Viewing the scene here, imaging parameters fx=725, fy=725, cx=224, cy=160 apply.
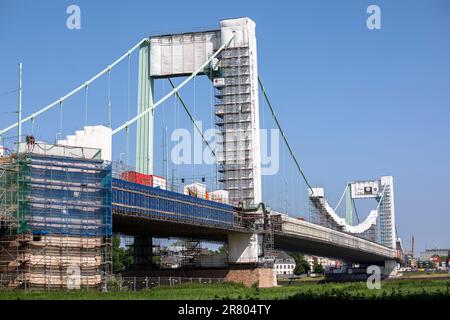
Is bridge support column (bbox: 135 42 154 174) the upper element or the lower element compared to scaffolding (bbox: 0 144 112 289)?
upper

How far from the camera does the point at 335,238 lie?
419 feet

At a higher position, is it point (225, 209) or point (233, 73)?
point (233, 73)

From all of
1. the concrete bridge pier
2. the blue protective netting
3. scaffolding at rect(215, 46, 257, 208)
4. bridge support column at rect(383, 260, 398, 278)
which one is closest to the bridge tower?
scaffolding at rect(215, 46, 257, 208)

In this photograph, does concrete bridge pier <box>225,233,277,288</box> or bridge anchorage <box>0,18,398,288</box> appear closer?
bridge anchorage <box>0,18,398,288</box>

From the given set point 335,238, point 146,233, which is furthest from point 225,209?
point 335,238

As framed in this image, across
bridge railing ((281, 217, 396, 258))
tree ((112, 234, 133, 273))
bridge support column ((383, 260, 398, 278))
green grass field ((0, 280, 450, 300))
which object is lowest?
bridge support column ((383, 260, 398, 278))

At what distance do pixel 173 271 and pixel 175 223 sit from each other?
→ 17.9 meters

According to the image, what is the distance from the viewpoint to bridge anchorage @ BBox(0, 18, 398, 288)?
172 feet

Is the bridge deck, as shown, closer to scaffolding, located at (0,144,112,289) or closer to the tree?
scaffolding, located at (0,144,112,289)

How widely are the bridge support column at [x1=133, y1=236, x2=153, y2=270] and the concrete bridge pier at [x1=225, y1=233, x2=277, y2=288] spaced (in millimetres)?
9817

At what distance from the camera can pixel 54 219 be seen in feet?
175

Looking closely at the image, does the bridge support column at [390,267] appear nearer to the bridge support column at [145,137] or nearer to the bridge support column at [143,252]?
the bridge support column at [143,252]

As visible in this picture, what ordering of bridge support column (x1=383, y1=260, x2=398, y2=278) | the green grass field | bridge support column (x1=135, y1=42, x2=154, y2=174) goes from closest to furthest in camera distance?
the green grass field
bridge support column (x1=135, y1=42, x2=154, y2=174)
bridge support column (x1=383, y1=260, x2=398, y2=278)
